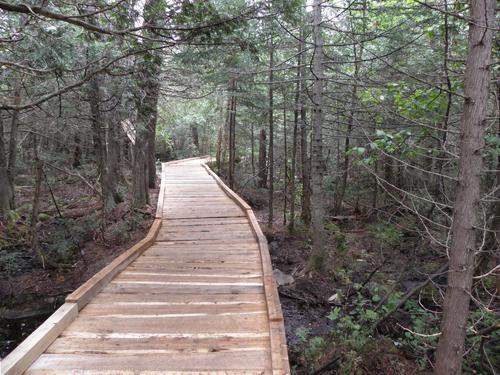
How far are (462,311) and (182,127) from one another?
26989 mm

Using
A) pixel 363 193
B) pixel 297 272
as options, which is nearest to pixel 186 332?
pixel 297 272

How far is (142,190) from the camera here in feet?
36.1

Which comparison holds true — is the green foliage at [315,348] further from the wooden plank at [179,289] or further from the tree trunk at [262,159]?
the tree trunk at [262,159]

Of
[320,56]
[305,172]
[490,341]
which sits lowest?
[490,341]

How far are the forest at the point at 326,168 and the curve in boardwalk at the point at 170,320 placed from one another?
1.70 meters

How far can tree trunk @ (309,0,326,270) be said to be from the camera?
684 cm

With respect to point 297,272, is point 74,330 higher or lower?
higher

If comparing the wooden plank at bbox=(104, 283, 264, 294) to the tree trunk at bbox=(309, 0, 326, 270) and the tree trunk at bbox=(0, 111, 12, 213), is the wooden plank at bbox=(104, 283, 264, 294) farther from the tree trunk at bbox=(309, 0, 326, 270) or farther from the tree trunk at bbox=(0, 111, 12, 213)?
the tree trunk at bbox=(0, 111, 12, 213)

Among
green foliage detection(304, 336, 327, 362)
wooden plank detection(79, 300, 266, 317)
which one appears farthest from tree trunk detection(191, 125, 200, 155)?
wooden plank detection(79, 300, 266, 317)

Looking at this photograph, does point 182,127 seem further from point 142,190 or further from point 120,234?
point 120,234

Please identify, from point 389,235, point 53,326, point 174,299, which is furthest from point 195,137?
point 53,326

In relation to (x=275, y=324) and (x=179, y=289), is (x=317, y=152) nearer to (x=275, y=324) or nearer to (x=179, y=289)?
(x=179, y=289)

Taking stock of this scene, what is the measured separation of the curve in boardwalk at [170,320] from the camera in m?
2.68

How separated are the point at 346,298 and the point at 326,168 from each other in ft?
27.1
